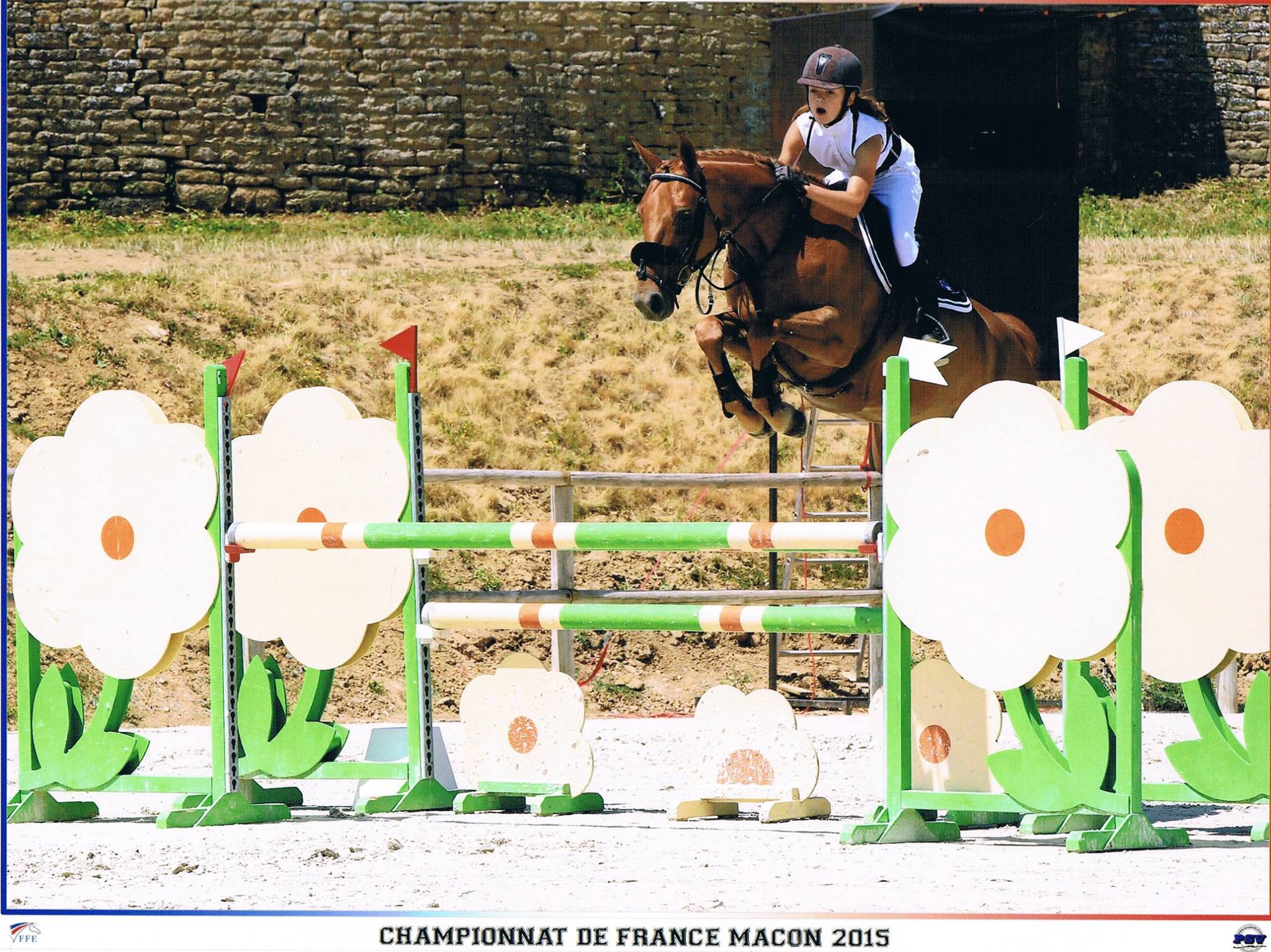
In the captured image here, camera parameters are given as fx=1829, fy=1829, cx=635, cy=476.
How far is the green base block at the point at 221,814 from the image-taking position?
4875 millimetres

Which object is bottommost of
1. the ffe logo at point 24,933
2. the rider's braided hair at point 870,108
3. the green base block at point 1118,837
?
the ffe logo at point 24,933

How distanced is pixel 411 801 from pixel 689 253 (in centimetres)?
220

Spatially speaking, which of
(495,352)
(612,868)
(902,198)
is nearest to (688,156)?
(902,198)

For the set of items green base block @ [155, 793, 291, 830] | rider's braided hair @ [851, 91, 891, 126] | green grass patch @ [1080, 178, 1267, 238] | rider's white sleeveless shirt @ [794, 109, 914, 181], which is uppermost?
green grass patch @ [1080, 178, 1267, 238]

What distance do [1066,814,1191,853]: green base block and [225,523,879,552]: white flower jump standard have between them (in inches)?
33.4

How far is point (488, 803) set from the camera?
5117mm

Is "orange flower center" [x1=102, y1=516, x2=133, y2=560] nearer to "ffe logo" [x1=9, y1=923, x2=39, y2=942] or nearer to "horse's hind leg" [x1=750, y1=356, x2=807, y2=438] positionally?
"ffe logo" [x1=9, y1=923, x2=39, y2=942]

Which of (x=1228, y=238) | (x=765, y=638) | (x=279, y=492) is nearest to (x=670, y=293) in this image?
(x=279, y=492)

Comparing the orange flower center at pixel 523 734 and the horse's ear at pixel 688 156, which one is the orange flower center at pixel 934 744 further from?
the horse's ear at pixel 688 156

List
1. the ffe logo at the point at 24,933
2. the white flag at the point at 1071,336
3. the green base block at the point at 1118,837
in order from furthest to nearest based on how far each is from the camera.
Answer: the white flag at the point at 1071,336 < the green base block at the point at 1118,837 < the ffe logo at the point at 24,933

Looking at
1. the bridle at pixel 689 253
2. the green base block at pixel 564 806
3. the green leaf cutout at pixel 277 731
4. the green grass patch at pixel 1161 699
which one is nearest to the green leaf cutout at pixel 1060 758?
the green base block at pixel 564 806

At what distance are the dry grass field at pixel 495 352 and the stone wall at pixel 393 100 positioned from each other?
0.60 metres

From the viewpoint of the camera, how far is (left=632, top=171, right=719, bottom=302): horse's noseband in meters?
6.17

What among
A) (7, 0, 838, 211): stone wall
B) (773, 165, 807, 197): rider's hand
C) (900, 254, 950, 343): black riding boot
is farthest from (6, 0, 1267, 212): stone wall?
(773, 165, 807, 197): rider's hand
